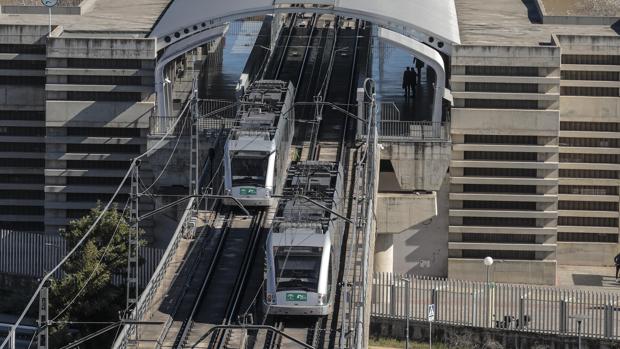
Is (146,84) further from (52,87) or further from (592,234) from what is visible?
(592,234)

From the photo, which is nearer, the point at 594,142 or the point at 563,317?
the point at 563,317

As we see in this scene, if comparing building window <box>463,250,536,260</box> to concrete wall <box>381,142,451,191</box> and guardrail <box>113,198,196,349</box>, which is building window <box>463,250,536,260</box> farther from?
guardrail <box>113,198,196,349</box>

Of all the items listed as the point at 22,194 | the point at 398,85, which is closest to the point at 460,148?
the point at 398,85

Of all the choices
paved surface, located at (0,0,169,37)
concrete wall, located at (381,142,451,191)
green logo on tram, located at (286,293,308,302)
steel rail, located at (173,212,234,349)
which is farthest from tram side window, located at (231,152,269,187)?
paved surface, located at (0,0,169,37)

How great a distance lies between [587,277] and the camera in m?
87.9

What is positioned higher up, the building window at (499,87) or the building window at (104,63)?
the building window at (104,63)

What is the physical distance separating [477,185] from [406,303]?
14756 mm

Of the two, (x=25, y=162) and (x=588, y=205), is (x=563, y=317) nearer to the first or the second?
(x=588, y=205)

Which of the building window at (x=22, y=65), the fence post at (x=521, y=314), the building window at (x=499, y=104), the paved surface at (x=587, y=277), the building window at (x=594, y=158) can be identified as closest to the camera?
the fence post at (x=521, y=314)

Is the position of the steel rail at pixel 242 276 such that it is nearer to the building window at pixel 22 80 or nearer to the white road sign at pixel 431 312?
the white road sign at pixel 431 312

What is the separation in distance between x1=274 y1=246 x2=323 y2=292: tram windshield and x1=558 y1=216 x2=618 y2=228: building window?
3011 centimetres

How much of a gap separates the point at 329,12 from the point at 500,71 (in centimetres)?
835

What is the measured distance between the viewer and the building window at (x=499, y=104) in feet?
287

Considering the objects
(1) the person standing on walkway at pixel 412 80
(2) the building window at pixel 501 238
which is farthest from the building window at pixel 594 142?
(1) the person standing on walkway at pixel 412 80
